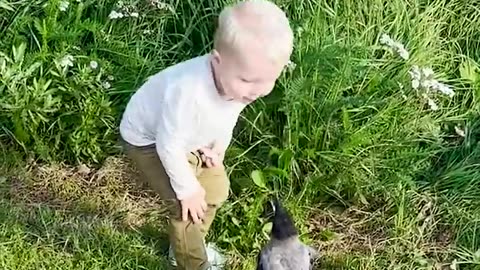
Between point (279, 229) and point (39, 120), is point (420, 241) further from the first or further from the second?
point (39, 120)

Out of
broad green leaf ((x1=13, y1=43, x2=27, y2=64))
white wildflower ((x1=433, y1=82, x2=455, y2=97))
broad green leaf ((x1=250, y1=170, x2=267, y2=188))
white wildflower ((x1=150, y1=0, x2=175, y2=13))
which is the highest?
white wildflower ((x1=150, y1=0, x2=175, y2=13))

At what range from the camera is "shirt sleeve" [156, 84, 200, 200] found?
104 inches

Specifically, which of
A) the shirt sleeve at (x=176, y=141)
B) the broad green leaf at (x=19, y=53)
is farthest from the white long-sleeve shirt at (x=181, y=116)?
the broad green leaf at (x=19, y=53)

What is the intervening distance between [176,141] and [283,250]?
50 centimetres

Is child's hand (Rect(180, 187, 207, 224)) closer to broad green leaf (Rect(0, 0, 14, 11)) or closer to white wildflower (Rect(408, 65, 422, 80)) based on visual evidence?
white wildflower (Rect(408, 65, 422, 80))

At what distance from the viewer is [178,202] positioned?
114 inches

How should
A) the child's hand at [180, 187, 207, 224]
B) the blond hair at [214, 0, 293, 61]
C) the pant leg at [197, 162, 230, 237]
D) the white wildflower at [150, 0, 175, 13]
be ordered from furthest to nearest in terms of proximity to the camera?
the white wildflower at [150, 0, 175, 13] → the pant leg at [197, 162, 230, 237] → the child's hand at [180, 187, 207, 224] → the blond hair at [214, 0, 293, 61]

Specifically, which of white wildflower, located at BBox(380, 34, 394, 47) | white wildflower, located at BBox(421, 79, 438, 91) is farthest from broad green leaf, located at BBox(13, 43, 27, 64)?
white wildflower, located at BBox(421, 79, 438, 91)

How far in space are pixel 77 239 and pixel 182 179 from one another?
0.79 m

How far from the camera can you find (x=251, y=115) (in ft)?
12.0

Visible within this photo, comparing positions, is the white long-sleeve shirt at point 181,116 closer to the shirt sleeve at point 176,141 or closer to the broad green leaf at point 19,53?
the shirt sleeve at point 176,141

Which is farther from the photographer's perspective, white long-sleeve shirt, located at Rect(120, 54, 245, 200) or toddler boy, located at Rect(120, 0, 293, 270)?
white long-sleeve shirt, located at Rect(120, 54, 245, 200)

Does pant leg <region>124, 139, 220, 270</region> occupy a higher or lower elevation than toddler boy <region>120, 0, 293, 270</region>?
lower

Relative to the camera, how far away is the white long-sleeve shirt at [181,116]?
2.65 m
